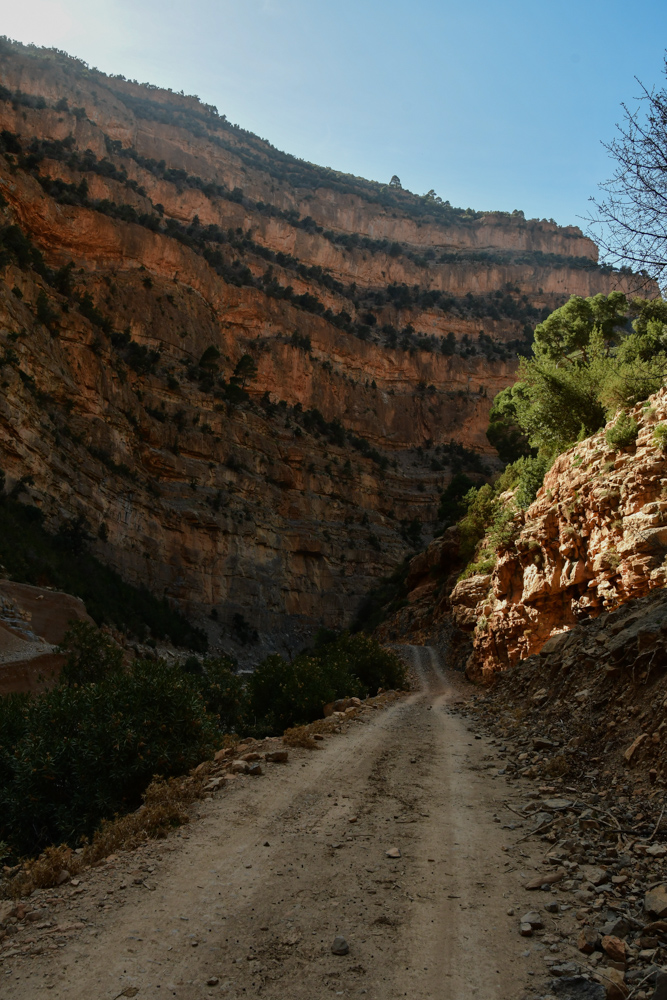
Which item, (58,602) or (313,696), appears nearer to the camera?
(313,696)

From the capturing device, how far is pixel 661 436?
33.1 ft

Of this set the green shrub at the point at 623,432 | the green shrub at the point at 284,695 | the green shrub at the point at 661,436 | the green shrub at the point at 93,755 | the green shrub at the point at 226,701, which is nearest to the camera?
the green shrub at the point at 93,755

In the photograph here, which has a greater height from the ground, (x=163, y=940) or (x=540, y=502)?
(x=540, y=502)

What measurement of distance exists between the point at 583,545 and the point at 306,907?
9.95 meters

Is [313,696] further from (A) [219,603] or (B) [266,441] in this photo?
(B) [266,441]

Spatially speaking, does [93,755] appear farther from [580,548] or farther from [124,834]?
[580,548]

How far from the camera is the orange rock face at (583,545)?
981 cm

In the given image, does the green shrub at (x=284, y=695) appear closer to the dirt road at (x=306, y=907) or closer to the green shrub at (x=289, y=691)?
the green shrub at (x=289, y=691)

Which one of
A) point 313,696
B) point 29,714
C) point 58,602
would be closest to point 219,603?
point 58,602

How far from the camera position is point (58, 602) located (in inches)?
821

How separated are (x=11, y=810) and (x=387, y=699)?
34.3ft

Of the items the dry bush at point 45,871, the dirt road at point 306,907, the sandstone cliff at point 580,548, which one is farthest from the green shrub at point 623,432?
the dry bush at point 45,871

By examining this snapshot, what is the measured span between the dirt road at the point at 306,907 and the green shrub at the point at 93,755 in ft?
4.16

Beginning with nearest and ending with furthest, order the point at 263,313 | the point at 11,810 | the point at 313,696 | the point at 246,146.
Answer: the point at 11,810 < the point at 313,696 < the point at 263,313 < the point at 246,146
